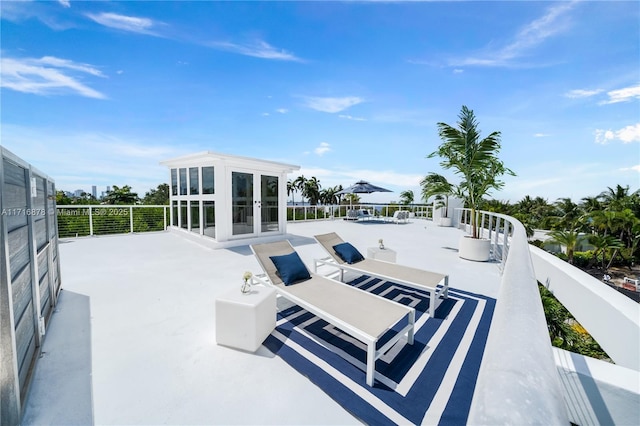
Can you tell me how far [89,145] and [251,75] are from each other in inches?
445

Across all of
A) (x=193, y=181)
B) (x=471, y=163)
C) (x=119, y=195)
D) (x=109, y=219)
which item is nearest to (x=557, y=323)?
(x=471, y=163)

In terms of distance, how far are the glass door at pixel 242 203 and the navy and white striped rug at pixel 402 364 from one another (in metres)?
4.89

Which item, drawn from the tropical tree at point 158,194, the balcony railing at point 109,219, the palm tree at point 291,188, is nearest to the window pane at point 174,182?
the balcony railing at point 109,219

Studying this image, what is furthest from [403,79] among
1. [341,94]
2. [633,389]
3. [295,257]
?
[633,389]

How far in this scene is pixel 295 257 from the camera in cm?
370

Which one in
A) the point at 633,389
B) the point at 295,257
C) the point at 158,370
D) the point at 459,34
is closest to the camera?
the point at 633,389

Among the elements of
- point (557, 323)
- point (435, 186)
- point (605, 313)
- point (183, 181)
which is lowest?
point (557, 323)

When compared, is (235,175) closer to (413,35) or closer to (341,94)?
(341,94)

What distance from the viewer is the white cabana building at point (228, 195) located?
23.9ft

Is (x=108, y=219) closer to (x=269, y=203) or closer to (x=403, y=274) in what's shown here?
(x=269, y=203)

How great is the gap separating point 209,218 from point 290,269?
5144mm

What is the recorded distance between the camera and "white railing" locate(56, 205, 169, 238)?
8289 mm

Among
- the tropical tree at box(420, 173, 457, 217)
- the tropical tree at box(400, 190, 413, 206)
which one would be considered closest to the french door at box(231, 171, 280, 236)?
the tropical tree at box(420, 173, 457, 217)

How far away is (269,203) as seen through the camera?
28.1 feet
